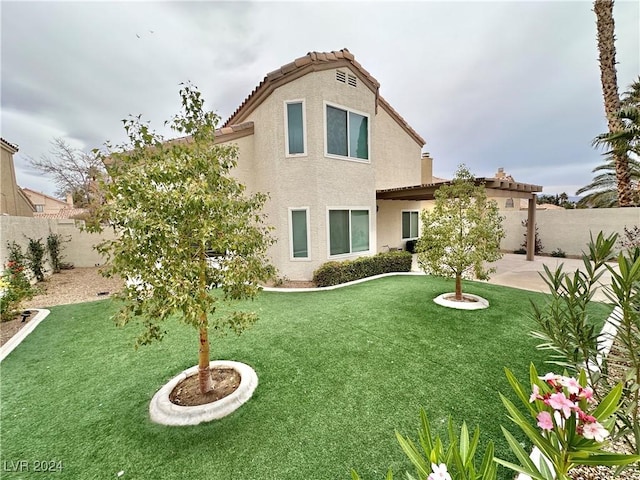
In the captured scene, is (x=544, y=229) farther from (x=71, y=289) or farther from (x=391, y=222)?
(x=71, y=289)

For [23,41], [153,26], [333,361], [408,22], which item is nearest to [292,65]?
[153,26]

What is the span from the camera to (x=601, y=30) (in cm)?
1137

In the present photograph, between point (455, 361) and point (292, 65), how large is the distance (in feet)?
35.8

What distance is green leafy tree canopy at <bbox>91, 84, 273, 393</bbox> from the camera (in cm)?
320

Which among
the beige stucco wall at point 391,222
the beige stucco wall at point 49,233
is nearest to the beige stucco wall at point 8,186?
the beige stucco wall at point 49,233

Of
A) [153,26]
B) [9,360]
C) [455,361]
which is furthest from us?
[153,26]

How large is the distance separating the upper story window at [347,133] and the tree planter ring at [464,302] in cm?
692

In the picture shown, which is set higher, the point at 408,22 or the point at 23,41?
the point at 408,22

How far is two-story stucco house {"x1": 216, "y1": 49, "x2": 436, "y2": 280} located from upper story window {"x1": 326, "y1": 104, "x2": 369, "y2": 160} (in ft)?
0.13

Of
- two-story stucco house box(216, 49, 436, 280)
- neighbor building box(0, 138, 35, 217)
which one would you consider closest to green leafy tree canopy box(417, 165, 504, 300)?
two-story stucco house box(216, 49, 436, 280)

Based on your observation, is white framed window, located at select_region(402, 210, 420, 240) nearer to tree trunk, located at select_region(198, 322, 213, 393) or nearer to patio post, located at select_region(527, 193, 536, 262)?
patio post, located at select_region(527, 193, 536, 262)

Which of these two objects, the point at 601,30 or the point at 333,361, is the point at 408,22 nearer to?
the point at 601,30

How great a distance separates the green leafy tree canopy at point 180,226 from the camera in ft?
10.5

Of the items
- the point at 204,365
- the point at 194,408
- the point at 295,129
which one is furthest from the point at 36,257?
the point at 194,408
